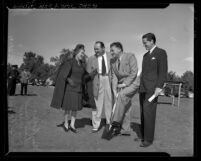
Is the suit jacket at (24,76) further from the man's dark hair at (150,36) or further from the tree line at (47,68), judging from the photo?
the man's dark hair at (150,36)

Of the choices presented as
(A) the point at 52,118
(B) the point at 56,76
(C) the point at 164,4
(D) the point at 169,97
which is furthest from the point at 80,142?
(C) the point at 164,4

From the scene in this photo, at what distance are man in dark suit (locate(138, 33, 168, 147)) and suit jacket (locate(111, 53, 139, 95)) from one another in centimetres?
28

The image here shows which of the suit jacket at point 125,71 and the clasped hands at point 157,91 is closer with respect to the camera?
the clasped hands at point 157,91

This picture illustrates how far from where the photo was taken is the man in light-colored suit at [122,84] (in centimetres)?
771

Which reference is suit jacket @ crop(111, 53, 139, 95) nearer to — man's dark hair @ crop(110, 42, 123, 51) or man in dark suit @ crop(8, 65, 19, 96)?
man's dark hair @ crop(110, 42, 123, 51)

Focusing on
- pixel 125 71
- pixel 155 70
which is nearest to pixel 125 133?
pixel 125 71

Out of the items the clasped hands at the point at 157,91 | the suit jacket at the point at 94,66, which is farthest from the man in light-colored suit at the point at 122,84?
the clasped hands at the point at 157,91

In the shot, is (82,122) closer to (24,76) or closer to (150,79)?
(24,76)

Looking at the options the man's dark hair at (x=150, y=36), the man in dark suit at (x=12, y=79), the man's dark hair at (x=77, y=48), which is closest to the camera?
the man's dark hair at (x=150, y=36)

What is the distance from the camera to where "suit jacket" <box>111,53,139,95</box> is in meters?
7.71

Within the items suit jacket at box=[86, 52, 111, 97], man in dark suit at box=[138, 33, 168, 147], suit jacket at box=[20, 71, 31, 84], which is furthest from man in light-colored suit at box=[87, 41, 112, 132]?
suit jacket at box=[20, 71, 31, 84]

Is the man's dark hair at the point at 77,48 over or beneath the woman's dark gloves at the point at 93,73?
over

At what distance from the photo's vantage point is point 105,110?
8.13 metres
